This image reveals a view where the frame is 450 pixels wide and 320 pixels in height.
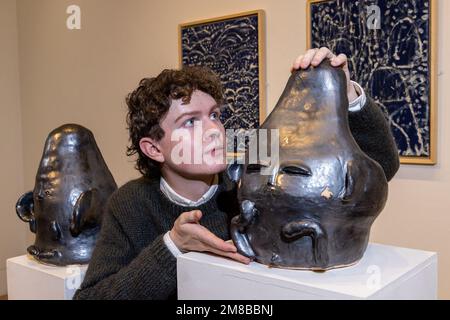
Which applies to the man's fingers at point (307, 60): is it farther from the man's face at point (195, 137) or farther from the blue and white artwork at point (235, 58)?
the blue and white artwork at point (235, 58)

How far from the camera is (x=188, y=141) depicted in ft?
3.42

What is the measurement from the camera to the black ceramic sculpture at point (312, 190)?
31.9 inches

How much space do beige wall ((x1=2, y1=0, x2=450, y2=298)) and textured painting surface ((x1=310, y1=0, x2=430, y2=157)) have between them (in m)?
0.06

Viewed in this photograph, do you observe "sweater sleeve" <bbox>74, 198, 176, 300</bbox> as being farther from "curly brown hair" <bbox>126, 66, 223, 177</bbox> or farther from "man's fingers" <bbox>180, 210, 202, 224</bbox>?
"curly brown hair" <bbox>126, 66, 223, 177</bbox>

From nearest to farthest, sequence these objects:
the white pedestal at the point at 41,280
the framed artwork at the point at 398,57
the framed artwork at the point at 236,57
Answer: the white pedestal at the point at 41,280 → the framed artwork at the point at 398,57 → the framed artwork at the point at 236,57

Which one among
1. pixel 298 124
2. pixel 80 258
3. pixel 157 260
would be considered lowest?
pixel 80 258

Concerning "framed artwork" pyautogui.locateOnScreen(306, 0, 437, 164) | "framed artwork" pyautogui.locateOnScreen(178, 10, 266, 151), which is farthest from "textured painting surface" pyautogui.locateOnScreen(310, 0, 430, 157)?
"framed artwork" pyautogui.locateOnScreen(178, 10, 266, 151)

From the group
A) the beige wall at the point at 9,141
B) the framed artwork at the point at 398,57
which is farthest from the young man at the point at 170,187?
the beige wall at the point at 9,141

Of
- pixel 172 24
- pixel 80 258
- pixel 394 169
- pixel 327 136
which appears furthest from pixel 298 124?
pixel 172 24

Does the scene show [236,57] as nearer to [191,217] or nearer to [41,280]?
[41,280]

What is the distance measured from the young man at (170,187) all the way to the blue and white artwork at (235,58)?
3.28 ft

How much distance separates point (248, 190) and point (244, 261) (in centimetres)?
12

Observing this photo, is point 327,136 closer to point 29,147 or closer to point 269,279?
point 269,279

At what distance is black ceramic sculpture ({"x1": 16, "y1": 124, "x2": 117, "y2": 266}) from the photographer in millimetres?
1586
